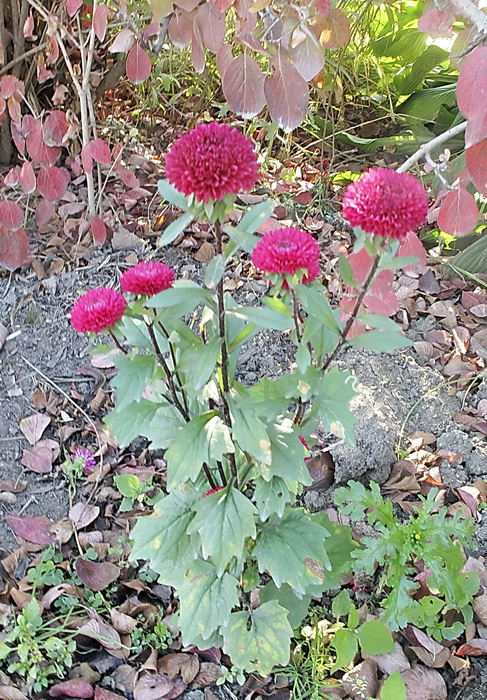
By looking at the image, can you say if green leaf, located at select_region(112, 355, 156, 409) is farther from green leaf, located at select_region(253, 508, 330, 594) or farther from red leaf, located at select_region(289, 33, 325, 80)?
red leaf, located at select_region(289, 33, 325, 80)

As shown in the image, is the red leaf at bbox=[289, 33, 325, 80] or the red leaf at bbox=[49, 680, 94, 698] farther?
the red leaf at bbox=[49, 680, 94, 698]

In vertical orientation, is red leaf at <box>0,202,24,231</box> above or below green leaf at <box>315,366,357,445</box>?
below

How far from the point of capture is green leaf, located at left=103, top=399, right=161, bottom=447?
3.14 ft

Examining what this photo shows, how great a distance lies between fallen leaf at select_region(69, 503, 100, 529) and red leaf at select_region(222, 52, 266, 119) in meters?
0.92

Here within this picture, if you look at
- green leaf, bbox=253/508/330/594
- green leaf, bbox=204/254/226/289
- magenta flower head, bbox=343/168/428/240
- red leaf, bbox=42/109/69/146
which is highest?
magenta flower head, bbox=343/168/428/240

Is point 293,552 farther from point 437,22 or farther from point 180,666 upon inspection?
point 437,22

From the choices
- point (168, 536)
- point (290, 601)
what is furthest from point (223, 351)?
point (290, 601)

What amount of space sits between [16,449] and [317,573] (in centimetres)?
90

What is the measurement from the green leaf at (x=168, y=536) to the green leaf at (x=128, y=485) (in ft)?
1.22

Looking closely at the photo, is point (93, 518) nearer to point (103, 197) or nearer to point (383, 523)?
point (383, 523)

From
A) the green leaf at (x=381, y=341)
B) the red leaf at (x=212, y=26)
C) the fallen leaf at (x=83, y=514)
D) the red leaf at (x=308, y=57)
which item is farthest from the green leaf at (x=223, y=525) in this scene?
the red leaf at (x=212, y=26)

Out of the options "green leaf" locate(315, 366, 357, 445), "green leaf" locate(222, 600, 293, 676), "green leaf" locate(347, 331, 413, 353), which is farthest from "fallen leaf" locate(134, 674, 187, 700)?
"green leaf" locate(347, 331, 413, 353)

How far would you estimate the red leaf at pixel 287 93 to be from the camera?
109cm

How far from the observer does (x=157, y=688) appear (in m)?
1.21
